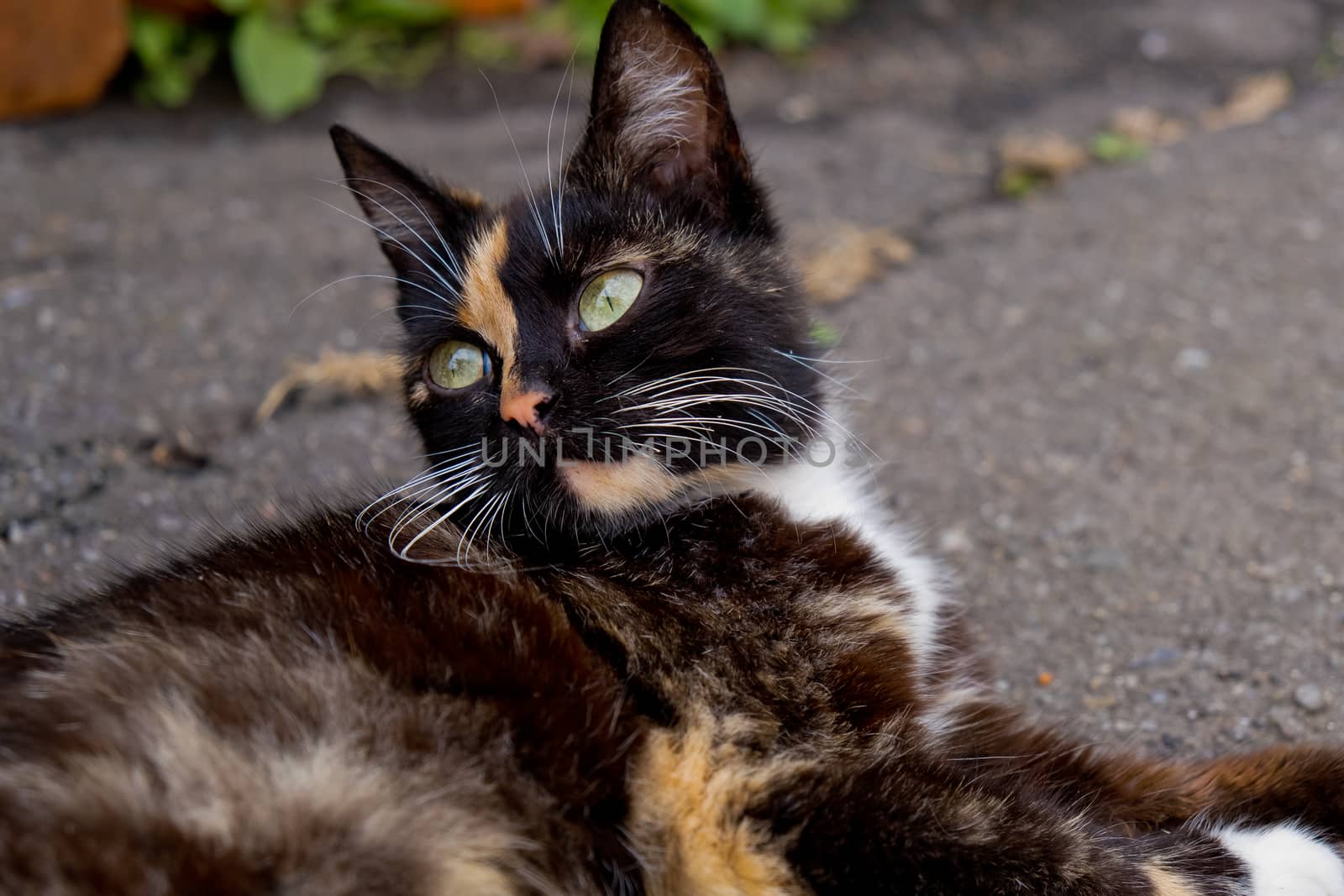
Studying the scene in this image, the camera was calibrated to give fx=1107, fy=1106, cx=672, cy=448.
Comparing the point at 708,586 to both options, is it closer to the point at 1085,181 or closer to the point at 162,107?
the point at 1085,181

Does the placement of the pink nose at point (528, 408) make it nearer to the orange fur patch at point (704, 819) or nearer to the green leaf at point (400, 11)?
the orange fur patch at point (704, 819)

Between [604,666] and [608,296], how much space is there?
0.68 m

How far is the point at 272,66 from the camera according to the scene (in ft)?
18.1

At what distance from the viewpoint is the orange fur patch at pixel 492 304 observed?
202 cm

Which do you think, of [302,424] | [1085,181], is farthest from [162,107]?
[1085,181]

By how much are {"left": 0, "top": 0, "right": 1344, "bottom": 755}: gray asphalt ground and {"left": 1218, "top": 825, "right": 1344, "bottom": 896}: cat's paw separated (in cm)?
38

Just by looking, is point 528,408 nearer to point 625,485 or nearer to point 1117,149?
point 625,485

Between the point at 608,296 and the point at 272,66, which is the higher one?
the point at 272,66

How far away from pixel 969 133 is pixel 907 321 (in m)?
1.81

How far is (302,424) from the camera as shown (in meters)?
3.48

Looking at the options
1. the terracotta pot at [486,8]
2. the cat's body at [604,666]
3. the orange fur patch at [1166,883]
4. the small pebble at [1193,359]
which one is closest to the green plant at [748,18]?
the terracotta pot at [486,8]

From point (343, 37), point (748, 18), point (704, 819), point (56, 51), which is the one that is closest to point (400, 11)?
point (343, 37)

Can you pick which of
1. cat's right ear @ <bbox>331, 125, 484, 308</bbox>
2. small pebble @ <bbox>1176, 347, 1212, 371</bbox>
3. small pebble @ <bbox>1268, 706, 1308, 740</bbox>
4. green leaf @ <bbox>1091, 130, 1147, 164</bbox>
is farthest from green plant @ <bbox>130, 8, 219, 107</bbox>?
small pebble @ <bbox>1268, 706, 1308, 740</bbox>

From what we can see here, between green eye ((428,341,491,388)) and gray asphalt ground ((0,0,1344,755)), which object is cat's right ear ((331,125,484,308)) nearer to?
green eye ((428,341,491,388))
